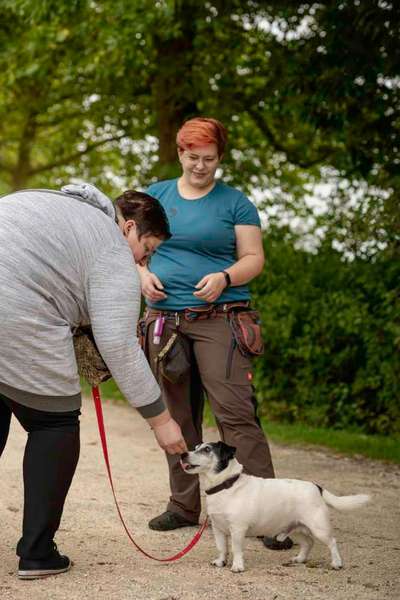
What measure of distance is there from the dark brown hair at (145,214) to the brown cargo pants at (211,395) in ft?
3.20

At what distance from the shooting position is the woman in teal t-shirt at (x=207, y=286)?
521cm

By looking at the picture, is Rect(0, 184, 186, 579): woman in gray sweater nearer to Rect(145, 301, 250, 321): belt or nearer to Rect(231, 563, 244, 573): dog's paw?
Rect(231, 563, 244, 573): dog's paw

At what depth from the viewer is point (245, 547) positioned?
16.9ft

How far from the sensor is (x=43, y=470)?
4.30 m

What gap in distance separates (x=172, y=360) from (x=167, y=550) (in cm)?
100

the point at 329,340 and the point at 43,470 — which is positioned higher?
the point at 329,340

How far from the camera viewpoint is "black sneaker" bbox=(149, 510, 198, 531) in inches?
217

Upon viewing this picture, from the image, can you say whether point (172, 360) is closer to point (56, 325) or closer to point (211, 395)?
point (211, 395)

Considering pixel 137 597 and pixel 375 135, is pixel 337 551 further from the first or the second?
pixel 375 135

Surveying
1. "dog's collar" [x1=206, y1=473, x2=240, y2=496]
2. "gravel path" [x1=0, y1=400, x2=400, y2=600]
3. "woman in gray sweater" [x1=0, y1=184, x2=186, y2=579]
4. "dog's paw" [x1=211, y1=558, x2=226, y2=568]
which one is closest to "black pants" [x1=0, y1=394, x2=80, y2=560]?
"woman in gray sweater" [x1=0, y1=184, x2=186, y2=579]

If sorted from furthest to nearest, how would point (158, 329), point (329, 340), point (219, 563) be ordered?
point (329, 340)
point (158, 329)
point (219, 563)

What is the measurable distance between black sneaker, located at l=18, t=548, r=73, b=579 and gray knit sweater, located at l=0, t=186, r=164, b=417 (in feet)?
2.34

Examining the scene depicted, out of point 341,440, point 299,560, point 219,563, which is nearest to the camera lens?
point 219,563

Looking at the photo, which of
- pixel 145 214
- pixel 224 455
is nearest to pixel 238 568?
pixel 224 455
